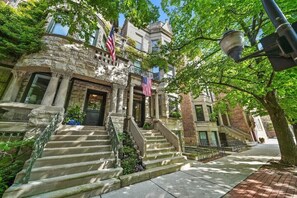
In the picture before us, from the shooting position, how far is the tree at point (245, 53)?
187 inches

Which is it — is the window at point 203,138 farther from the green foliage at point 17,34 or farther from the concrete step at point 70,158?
the green foliage at point 17,34

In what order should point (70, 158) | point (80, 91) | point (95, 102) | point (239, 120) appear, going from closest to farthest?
point (70, 158)
point (80, 91)
point (95, 102)
point (239, 120)

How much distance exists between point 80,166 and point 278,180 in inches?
269

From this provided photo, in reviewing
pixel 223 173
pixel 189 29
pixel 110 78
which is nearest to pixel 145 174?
pixel 223 173

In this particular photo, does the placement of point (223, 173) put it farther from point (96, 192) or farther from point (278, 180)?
point (96, 192)

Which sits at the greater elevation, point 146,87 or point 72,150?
point 146,87

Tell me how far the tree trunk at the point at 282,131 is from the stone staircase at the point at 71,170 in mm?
7918

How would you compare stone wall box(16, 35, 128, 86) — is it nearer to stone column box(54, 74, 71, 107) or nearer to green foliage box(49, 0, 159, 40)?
stone column box(54, 74, 71, 107)

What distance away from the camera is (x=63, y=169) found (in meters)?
3.73

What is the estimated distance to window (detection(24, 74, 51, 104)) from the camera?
6.61m

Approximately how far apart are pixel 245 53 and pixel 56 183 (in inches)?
334

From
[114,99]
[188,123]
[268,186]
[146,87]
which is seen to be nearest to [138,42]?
[146,87]

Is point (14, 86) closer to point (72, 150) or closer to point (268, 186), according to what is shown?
point (72, 150)

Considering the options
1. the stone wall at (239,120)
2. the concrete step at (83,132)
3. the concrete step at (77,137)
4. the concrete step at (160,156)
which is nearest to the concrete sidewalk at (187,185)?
the concrete step at (160,156)
